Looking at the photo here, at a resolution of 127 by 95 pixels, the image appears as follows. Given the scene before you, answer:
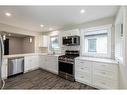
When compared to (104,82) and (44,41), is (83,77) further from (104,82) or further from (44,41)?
(44,41)

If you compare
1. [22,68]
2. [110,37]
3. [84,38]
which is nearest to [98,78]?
[110,37]

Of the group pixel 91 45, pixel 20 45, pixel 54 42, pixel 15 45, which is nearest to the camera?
pixel 91 45

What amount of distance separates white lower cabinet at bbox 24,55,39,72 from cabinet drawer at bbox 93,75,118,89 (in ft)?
11.1

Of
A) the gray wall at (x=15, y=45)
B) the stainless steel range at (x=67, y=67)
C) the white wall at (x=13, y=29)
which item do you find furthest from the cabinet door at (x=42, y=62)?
the gray wall at (x=15, y=45)

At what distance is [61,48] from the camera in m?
4.41

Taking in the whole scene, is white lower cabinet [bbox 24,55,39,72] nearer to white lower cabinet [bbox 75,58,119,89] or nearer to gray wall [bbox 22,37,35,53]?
gray wall [bbox 22,37,35,53]

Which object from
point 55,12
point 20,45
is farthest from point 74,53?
point 20,45

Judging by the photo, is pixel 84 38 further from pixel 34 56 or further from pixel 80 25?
pixel 34 56

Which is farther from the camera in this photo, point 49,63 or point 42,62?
point 42,62

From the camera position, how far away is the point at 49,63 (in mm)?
4309

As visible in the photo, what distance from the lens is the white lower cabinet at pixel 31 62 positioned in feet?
13.9

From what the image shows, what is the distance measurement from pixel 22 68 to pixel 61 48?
87.6 inches

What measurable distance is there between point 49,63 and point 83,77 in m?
2.06

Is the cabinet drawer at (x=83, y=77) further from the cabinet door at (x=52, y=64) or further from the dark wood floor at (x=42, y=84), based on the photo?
the cabinet door at (x=52, y=64)
